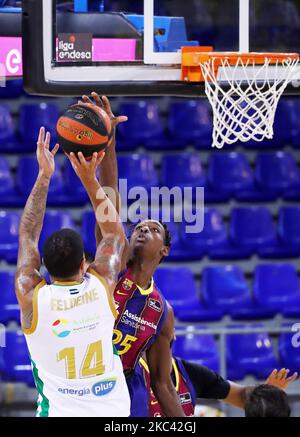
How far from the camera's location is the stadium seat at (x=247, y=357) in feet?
21.9

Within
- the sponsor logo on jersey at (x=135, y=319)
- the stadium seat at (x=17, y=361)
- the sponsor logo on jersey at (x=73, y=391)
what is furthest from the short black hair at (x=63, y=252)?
the stadium seat at (x=17, y=361)

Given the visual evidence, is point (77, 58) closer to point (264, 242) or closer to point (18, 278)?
point (18, 278)

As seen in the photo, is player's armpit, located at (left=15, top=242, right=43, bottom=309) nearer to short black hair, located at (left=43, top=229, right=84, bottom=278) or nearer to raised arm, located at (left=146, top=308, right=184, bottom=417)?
short black hair, located at (left=43, top=229, right=84, bottom=278)

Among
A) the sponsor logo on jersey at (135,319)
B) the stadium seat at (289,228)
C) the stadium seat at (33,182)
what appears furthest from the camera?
the stadium seat at (289,228)

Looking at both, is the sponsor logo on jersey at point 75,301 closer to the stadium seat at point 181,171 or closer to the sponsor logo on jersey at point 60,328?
the sponsor logo on jersey at point 60,328

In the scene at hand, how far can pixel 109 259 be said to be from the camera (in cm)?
382

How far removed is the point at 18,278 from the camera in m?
3.69

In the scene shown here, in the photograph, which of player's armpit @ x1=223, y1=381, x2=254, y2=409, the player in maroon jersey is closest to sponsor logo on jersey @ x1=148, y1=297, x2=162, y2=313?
the player in maroon jersey

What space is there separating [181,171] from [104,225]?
11.9 feet

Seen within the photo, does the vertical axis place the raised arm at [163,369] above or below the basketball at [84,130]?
below

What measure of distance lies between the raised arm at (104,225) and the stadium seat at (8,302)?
2934 millimetres

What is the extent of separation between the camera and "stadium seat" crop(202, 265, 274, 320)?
697 centimetres

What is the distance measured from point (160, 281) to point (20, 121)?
5.63ft
